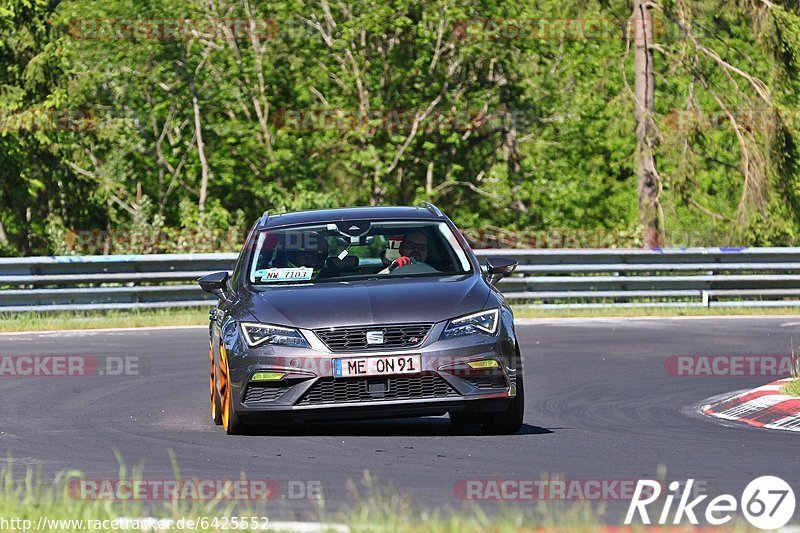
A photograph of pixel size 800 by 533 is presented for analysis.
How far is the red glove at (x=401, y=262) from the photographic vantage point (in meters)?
10.6

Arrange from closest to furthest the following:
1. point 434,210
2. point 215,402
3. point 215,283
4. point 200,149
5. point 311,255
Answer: point 311,255
point 215,402
point 215,283
point 434,210
point 200,149

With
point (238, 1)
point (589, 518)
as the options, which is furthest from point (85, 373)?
point (238, 1)

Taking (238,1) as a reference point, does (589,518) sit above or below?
below

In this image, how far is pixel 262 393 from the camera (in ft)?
31.7

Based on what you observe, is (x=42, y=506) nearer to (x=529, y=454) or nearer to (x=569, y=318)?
(x=529, y=454)

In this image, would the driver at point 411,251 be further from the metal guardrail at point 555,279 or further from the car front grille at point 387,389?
the metal guardrail at point 555,279

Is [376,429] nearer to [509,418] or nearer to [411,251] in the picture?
[509,418]

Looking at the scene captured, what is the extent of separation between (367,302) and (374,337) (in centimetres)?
31

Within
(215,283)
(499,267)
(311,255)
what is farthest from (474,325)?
(215,283)

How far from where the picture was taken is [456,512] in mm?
6633

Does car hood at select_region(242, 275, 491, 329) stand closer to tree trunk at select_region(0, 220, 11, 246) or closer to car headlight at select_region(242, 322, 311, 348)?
car headlight at select_region(242, 322, 311, 348)

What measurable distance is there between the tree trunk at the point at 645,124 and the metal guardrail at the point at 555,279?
23.7 feet

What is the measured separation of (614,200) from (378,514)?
40.1 m

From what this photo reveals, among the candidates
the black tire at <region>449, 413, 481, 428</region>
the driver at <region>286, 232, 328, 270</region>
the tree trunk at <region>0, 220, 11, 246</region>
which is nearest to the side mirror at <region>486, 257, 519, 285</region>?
the black tire at <region>449, 413, 481, 428</region>
